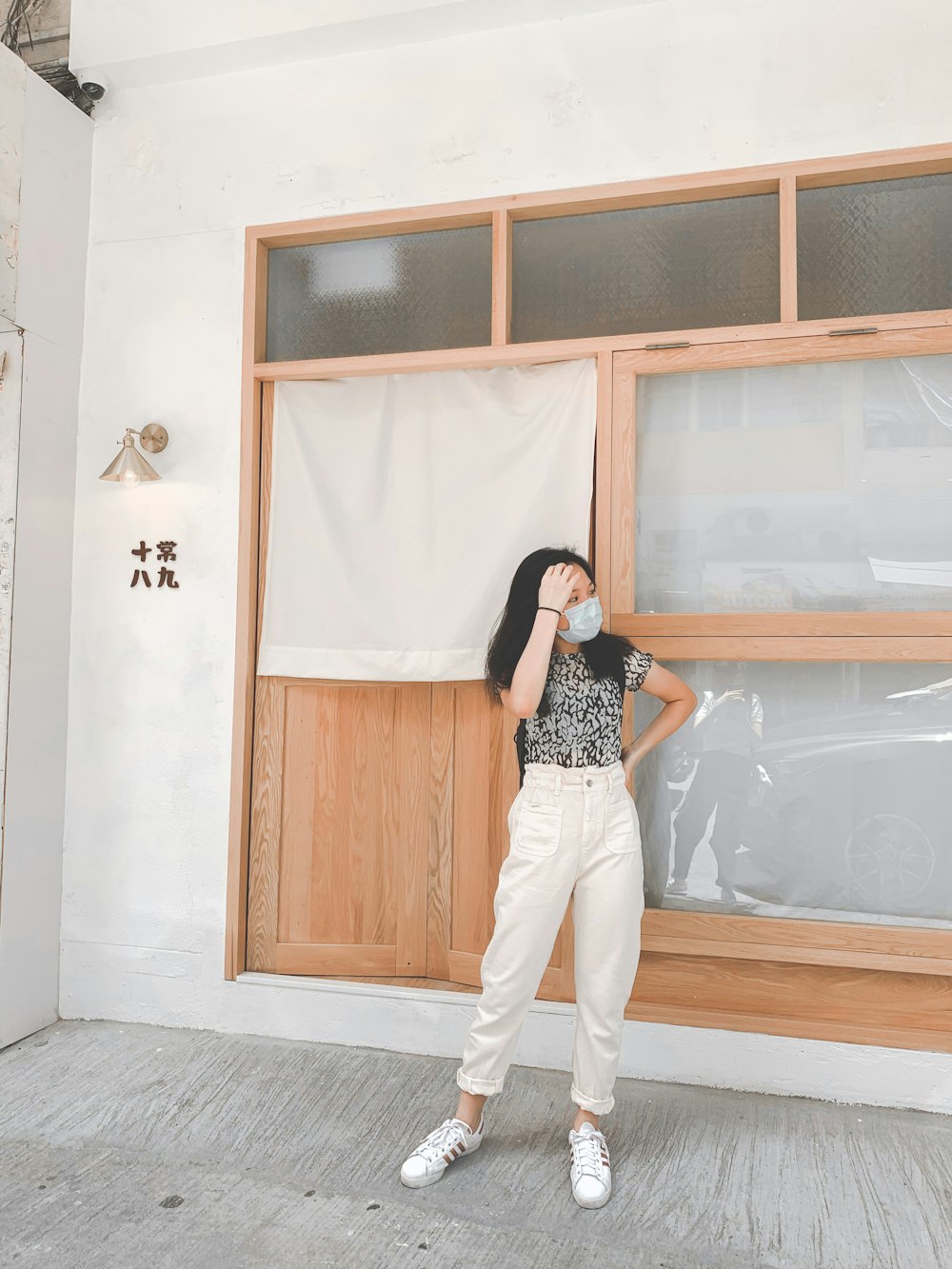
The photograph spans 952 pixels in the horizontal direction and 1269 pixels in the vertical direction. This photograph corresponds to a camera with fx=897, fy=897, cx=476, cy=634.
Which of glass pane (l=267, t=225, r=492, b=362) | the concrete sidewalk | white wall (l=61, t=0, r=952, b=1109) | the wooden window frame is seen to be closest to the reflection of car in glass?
the wooden window frame

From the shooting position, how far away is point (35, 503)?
3.26 m

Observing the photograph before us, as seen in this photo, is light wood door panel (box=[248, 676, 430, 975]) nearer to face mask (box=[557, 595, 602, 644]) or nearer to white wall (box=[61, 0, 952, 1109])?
white wall (box=[61, 0, 952, 1109])

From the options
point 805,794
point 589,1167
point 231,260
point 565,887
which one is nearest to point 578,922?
point 565,887

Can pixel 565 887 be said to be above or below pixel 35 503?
below

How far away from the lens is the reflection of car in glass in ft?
9.01

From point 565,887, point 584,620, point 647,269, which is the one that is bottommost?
point 565,887

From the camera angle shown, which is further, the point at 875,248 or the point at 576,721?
the point at 875,248

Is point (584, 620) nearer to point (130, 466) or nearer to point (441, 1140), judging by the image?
point (441, 1140)

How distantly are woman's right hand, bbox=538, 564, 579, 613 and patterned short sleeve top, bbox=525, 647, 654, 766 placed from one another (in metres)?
0.17

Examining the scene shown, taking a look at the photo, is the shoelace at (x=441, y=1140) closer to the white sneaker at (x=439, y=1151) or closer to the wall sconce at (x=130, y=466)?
the white sneaker at (x=439, y=1151)

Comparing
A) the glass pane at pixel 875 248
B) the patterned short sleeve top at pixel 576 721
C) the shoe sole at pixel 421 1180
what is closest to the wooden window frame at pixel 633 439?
the glass pane at pixel 875 248

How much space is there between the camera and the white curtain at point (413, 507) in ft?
9.80

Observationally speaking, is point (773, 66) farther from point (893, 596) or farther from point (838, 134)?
point (893, 596)

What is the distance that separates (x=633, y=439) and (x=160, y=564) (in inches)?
70.5
